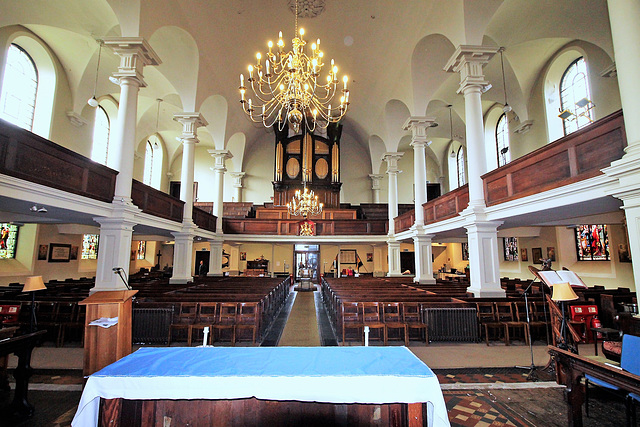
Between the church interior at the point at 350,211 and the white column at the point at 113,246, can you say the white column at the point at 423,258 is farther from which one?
the white column at the point at 113,246

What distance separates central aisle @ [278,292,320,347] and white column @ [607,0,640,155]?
5880mm

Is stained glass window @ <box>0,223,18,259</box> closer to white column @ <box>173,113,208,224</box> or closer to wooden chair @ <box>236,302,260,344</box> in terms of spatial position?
white column @ <box>173,113,208,224</box>

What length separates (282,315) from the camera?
30.4 feet

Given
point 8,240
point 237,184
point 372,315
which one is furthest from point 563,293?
point 237,184

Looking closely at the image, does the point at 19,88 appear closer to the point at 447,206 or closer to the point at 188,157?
the point at 188,157

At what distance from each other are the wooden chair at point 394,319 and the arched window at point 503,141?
34.7 feet

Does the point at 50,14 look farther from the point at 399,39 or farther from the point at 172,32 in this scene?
the point at 399,39

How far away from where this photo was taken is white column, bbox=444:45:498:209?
7.25 meters

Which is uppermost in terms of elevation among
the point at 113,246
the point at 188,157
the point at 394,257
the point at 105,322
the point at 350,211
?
the point at 188,157

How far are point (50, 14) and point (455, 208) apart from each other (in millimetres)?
12667

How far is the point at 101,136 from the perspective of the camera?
13.7 metres

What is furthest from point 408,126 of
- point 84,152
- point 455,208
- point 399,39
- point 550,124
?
point 84,152

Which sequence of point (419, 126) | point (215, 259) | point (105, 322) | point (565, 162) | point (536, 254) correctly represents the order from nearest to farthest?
point (105, 322) → point (565, 162) → point (419, 126) → point (536, 254) → point (215, 259)

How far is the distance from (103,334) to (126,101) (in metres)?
6.16
